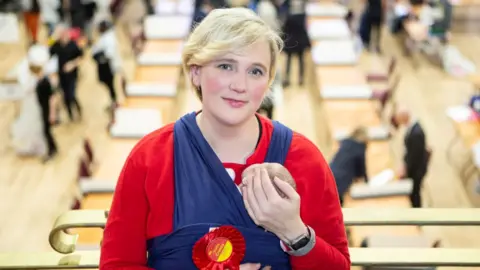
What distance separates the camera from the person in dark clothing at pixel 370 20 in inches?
423

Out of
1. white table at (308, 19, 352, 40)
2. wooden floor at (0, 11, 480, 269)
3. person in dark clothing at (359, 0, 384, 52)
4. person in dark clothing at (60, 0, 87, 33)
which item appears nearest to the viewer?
wooden floor at (0, 11, 480, 269)

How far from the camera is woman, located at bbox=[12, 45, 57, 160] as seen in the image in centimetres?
754

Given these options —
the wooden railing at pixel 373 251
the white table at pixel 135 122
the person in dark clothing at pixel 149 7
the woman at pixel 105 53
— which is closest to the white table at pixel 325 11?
the person in dark clothing at pixel 149 7

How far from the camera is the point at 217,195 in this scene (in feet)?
5.90

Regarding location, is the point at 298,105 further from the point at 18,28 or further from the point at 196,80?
the point at 196,80

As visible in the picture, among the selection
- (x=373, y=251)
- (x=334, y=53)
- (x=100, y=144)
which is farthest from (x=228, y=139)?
(x=334, y=53)

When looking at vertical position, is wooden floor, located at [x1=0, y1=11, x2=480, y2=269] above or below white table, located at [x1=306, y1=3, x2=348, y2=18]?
below

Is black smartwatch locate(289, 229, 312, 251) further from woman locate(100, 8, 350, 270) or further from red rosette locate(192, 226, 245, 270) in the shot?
red rosette locate(192, 226, 245, 270)

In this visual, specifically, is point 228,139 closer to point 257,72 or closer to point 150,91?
point 257,72

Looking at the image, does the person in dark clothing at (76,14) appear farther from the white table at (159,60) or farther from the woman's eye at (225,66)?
the woman's eye at (225,66)

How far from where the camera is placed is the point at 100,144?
8.47 metres

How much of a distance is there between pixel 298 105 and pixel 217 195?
25.8 feet

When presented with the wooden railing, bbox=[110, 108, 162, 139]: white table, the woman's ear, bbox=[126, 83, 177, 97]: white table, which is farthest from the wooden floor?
the woman's ear

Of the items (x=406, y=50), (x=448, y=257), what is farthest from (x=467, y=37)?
(x=448, y=257)
